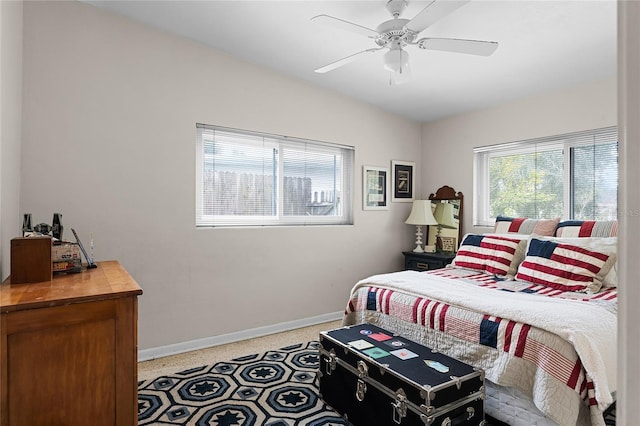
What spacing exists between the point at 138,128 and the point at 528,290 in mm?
3081

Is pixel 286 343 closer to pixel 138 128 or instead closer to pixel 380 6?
pixel 138 128

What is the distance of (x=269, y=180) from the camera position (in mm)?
3707

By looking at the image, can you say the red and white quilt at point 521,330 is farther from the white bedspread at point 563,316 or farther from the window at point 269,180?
the window at point 269,180

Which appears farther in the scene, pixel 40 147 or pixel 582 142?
pixel 582 142

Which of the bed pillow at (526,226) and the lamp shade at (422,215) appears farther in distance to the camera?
the lamp shade at (422,215)

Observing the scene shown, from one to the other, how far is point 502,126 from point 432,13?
7.81 ft

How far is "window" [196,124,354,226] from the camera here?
132 inches

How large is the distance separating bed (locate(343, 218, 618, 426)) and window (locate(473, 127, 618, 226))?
43 centimetres

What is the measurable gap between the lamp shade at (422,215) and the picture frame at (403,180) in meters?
0.29

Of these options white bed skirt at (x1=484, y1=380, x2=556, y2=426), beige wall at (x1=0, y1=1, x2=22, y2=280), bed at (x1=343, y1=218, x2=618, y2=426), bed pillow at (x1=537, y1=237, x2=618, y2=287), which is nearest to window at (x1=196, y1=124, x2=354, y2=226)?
beige wall at (x1=0, y1=1, x2=22, y2=280)

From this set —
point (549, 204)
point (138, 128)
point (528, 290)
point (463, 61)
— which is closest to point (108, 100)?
point (138, 128)

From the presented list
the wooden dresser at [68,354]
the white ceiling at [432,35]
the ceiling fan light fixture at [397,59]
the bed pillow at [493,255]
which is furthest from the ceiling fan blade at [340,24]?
the bed pillow at [493,255]

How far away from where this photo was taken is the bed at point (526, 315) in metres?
1.65

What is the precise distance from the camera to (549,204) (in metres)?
3.64
